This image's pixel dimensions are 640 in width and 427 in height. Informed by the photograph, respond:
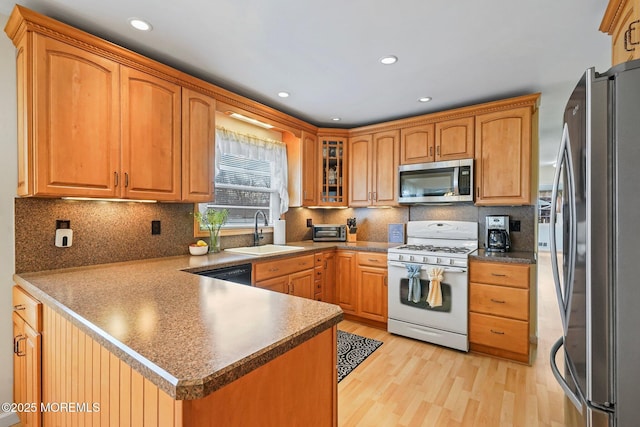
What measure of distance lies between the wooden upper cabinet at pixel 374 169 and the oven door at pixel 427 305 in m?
0.96

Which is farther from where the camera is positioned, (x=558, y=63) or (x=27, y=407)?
(x=558, y=63)

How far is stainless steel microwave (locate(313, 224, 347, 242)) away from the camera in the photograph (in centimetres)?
391

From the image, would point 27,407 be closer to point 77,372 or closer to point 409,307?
point 77,372

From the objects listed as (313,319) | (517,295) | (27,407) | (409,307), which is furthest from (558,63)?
(27,407)

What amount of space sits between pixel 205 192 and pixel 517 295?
9.33ft

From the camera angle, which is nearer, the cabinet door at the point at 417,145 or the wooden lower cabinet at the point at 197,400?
the wooden lower cabinet at the point at 197,400

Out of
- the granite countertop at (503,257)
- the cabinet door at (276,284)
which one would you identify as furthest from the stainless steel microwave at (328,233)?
the granite countertop at (503,257)

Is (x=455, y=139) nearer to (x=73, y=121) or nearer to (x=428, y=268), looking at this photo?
(x=428, y=268)

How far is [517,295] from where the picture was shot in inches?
101

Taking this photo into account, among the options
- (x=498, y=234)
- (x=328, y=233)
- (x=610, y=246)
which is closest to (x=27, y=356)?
(x=610, y=246)

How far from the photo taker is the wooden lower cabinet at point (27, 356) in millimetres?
1478

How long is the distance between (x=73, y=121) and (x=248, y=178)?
1791 mm

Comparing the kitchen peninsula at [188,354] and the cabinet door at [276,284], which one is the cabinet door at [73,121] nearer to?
the kitchen peninsula at [188,354]

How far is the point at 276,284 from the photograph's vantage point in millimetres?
2752
